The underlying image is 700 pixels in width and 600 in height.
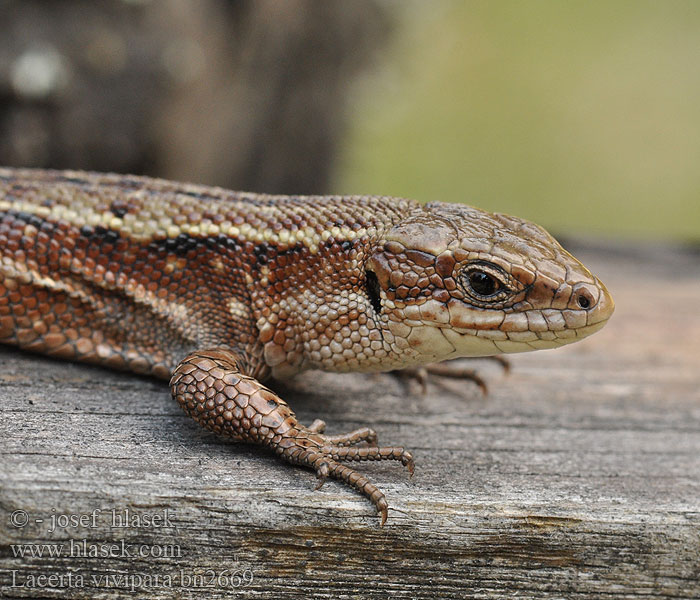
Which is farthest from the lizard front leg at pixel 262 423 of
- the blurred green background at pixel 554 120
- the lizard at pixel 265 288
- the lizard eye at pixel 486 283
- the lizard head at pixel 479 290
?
the blurred green background at pixel 554 120

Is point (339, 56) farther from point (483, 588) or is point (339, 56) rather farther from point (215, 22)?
point (483, 588)

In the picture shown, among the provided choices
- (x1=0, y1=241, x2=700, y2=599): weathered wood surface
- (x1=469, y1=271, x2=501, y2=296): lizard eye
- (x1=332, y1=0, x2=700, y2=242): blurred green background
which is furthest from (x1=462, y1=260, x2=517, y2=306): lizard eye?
(x1=332, y1=0, x2=700, y2=242): blurred green background

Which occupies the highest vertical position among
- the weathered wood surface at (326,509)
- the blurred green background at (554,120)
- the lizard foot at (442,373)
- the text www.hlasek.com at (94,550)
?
the blurred green background at (554,120)

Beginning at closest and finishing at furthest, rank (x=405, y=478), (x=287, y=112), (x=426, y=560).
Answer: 1. (x=426, y=560)
2. (x=405, y=478)
3. (x=287, y=112)

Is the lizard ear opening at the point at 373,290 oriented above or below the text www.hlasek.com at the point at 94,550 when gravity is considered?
above

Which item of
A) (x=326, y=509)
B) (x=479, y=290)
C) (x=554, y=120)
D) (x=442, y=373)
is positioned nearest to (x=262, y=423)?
(x=326, y=509)

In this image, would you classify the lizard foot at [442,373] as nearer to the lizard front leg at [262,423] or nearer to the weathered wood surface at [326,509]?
the weathered wood surface at [326,509]

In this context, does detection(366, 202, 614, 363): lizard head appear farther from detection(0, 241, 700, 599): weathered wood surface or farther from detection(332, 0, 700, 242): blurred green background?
detection(332, 0, 700, 242): blurred green background

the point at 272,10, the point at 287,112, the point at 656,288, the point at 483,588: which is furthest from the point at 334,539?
the point at 287,112
